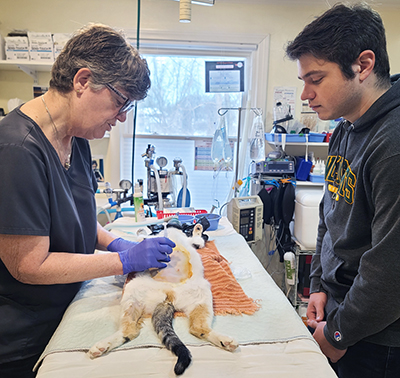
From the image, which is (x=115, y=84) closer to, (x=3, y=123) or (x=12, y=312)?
(x=3, y=123)

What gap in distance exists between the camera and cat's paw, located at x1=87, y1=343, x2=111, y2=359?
0.88m

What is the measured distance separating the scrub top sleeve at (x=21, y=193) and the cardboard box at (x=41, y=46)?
6.70 ft

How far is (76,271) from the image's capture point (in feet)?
3.35

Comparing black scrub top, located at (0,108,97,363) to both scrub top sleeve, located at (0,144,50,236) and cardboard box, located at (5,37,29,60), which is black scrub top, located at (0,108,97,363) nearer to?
scrub top sleeve, located at (0,144,50,236)

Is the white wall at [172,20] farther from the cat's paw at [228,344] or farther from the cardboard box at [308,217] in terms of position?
the cat's paw at [228,344]

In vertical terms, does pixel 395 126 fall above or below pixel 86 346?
above

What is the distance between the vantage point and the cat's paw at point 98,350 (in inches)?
34.8

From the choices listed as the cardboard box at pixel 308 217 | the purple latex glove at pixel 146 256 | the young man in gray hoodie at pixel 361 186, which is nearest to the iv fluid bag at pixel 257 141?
the cardboard box at pixel 308 217

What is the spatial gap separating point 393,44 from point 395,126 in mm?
2639

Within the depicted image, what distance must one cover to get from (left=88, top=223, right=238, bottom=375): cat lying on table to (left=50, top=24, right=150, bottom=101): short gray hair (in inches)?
29.6

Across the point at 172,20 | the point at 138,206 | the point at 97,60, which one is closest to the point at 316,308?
the point at 97,60

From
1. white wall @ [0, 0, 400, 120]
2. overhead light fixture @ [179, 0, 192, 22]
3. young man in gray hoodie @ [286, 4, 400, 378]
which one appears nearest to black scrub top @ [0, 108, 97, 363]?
young man in gray hoodie @ [286, 4, 400, 378]

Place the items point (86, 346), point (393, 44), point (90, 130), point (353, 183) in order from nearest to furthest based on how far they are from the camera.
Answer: point (86, 346) < point (353, 183) < point (90, 130) < point (393, 44)

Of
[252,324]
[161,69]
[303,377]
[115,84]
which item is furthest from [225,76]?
[303,377]
